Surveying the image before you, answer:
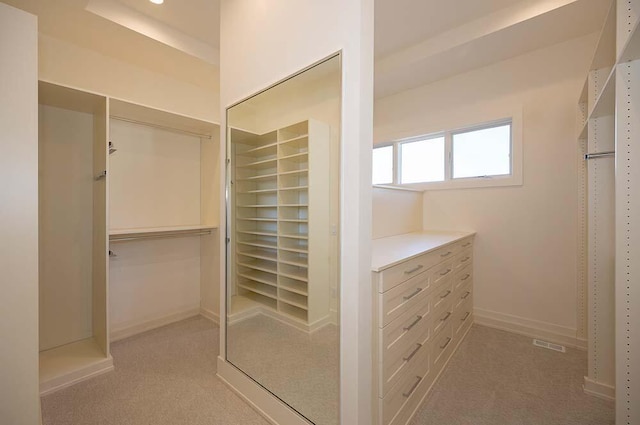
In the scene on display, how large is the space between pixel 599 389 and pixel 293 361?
6.65 feet

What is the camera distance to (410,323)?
148 cm

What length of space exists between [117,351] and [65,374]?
0.43 metres

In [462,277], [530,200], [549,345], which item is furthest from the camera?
[530,200]

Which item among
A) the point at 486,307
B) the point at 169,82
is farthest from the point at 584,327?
the point at 169,82

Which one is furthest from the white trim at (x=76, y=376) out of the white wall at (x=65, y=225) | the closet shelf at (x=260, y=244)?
the closet shelf at (x=260, y=244)

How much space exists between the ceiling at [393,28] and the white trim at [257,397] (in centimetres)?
270

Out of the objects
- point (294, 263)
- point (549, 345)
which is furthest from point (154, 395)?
point (549, 345)

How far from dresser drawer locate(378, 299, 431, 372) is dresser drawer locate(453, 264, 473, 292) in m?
0.69

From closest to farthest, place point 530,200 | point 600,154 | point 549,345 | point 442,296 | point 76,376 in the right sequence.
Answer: point 600,154 < point 76,376 < point 442,296 < point 549,345 < point 530,200

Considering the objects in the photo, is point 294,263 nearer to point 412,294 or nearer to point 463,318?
point 412,294

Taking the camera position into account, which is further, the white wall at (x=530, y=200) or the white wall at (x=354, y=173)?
the white wall at (x=530, y=200)

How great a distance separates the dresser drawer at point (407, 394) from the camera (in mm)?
1301

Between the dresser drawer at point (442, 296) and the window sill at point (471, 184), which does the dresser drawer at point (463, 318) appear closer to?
the dresser drawer at point (442, 296)

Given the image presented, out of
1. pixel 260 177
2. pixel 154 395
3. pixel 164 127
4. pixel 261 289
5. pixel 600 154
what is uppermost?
pixel 164 127
